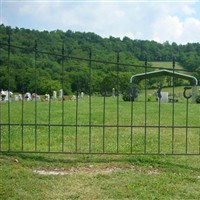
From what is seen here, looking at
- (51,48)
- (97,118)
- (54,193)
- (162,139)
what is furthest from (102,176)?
(97,118)

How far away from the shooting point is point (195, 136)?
359 inches

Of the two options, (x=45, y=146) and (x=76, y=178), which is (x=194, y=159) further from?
(x=45, y=146)

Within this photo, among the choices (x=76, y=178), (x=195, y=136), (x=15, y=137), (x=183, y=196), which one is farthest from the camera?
(x=195, y=136)

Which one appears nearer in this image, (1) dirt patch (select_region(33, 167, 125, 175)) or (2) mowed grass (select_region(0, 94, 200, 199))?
(2) mowed grass (select_region(0, 94, 200, 199))

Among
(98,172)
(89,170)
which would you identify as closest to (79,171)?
(89,170)

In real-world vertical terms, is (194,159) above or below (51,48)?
below

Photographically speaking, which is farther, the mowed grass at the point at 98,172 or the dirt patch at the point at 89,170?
the dirt patch at the point at 89,170

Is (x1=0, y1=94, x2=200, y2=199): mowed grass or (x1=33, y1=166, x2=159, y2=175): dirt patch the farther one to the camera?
(x1=33, y1=166, x2=159, y2=175): dirt patch

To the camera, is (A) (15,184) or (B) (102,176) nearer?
(A) (15,184)

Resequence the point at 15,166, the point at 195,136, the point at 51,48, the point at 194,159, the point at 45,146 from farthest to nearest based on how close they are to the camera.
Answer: the point at 51,48
the point at 195,136
the point at 45,146
the point at 194,159
the point at 15,166

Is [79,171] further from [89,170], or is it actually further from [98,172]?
[98,172]

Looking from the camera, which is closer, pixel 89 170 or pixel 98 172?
pixel 98 172

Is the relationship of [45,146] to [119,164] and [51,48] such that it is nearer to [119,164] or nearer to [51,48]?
[119,164]

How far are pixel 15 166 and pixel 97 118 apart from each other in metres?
7.03
